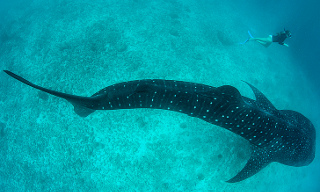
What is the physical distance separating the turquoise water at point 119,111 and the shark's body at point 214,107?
138cm

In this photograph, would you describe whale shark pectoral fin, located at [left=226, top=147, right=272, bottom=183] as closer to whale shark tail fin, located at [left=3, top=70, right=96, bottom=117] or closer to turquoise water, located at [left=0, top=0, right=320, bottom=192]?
turquoise water, located at [left=0, top=0, right=320, bottom=192]

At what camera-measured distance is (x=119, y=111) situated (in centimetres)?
702

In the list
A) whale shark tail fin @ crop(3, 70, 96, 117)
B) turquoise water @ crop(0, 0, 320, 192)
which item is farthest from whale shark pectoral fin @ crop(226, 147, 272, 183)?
whale shark tail fin @ crop(3, 70, 96, 117)

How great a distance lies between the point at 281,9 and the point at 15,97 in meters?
44.6

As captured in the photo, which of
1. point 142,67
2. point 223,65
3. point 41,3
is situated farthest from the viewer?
point 41,3

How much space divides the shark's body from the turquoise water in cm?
138

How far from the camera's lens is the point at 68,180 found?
259 inches

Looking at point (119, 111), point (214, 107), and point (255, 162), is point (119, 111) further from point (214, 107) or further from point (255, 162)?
point (255, 162)

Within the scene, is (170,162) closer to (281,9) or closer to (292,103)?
(292,103)

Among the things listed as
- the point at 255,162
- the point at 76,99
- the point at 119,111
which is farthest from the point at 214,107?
the point at 119,111

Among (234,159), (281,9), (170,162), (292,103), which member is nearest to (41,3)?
(170,162)

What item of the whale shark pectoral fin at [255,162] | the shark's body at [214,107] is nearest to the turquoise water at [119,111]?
the whale shark pectoral fin at [255,162]

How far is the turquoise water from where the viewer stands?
6.55 meters

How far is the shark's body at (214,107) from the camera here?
14.9 feet
